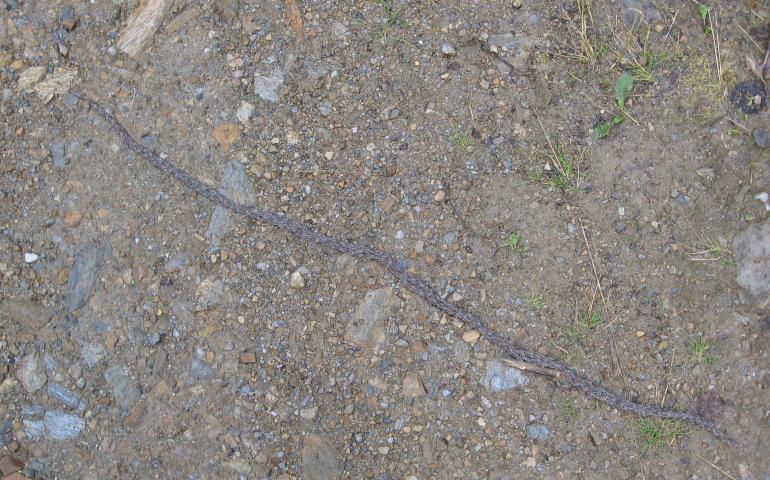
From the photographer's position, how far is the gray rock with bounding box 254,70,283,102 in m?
3.09

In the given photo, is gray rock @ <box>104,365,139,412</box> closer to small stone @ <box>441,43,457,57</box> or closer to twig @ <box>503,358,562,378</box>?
twig @ <box>503,358,562,378</box>

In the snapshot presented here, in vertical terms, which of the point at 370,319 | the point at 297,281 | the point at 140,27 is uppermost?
the point at 140,27

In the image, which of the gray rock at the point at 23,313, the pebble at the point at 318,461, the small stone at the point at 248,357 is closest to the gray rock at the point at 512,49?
the small stone at the point at 248,357

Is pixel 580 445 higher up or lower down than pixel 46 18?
lower down

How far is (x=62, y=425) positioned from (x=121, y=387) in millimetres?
319

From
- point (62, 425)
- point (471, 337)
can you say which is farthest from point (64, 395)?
point (471, 337)

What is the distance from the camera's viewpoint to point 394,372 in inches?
Result: 116

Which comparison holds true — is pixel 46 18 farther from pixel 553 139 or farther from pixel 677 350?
pixel 677 350

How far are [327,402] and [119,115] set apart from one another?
172 centimetres

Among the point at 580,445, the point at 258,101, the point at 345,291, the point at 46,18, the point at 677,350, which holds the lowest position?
the point at 580,445

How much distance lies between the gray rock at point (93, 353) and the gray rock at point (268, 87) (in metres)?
1.42

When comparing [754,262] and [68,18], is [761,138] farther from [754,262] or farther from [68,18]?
[68,18]

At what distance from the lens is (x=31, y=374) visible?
9.66 ft

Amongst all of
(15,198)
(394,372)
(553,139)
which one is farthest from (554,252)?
(15,198)
